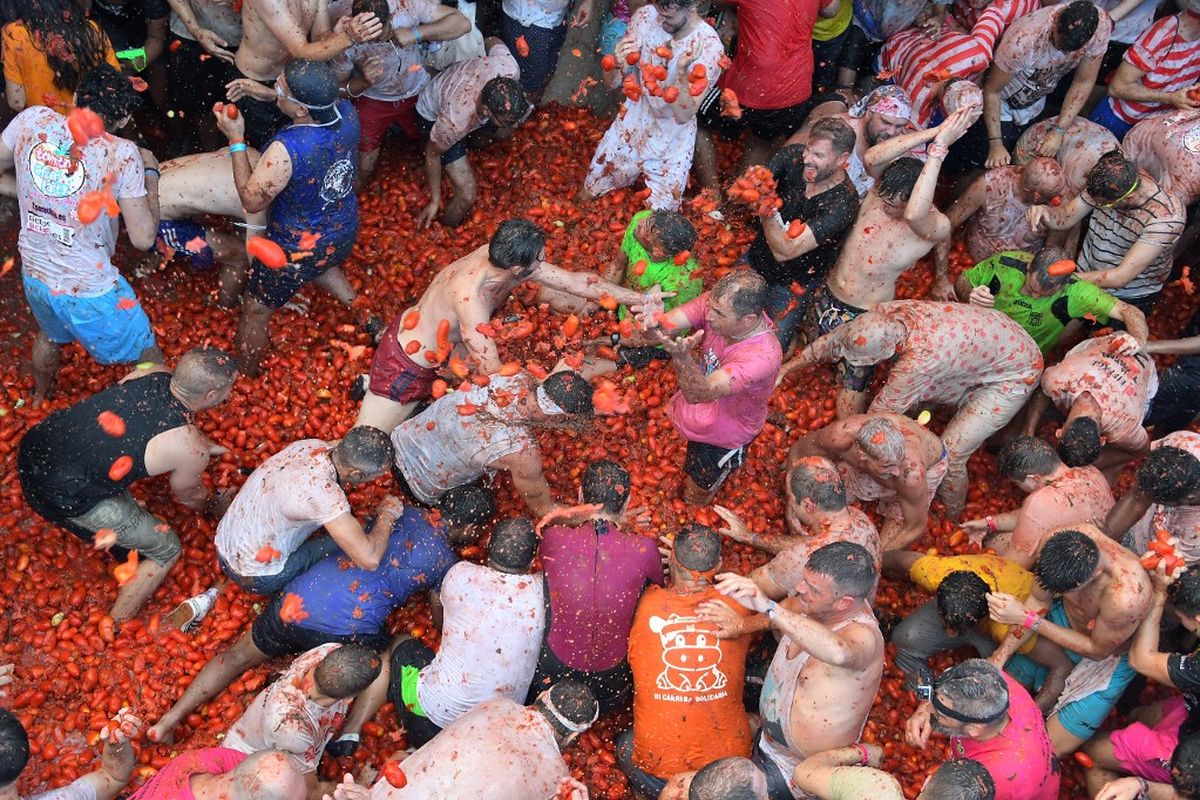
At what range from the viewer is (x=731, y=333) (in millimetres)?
5688

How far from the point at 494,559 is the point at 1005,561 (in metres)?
2.83

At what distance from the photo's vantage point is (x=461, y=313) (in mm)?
5961

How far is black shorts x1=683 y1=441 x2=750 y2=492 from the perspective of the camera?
20.4ft

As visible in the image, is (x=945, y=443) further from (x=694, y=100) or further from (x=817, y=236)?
(x=694, y=100)

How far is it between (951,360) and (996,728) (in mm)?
2446

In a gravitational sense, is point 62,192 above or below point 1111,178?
above

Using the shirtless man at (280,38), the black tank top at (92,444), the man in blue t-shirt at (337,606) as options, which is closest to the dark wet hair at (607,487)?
the man in blue t-shirt at (337,606)

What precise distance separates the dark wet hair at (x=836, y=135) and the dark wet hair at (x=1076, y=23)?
1877 mm

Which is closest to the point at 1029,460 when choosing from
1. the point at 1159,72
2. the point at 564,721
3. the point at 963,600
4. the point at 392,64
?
the point at 963,600

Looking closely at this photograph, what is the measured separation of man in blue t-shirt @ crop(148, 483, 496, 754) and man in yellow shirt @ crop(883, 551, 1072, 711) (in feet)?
8.43

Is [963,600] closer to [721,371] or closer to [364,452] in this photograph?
[721,371]

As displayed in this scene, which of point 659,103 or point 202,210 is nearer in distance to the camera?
point 202,210

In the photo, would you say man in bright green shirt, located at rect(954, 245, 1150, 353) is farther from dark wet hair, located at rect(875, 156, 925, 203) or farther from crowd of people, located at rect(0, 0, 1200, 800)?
dark wet hair, located at rect(875, 156, 925, 203)

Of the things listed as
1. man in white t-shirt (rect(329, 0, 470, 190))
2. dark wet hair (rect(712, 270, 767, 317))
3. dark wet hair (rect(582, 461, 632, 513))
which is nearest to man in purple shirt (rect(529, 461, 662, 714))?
dark wet hair (rect(582, 461, 632, 513))
